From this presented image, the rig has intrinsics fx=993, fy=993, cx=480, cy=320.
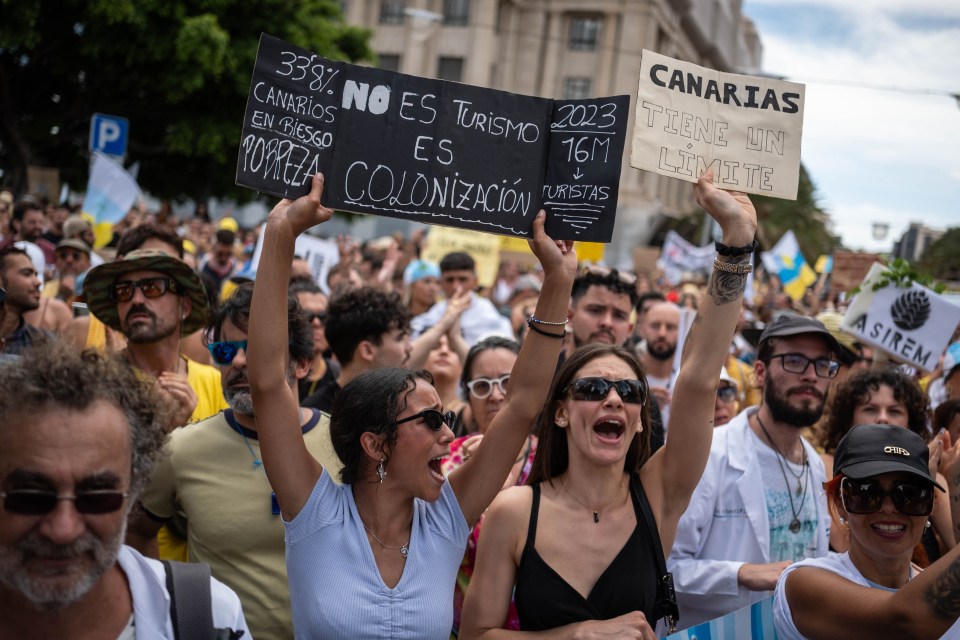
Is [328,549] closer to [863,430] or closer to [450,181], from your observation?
[450,181]

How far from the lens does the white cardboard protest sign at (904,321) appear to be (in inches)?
245

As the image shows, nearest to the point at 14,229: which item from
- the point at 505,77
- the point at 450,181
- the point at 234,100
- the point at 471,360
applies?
the point at 471,360

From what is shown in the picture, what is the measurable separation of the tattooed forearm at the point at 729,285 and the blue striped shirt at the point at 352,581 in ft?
4.13

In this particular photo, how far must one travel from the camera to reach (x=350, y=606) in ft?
9.61

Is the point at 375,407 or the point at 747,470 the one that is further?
the point at 747,470

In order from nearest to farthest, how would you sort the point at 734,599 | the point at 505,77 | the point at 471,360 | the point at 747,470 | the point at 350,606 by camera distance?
the point at 350,606 < the point at 734,599 < the point at 747,470 < the point at 471,360 < the point at 505,77

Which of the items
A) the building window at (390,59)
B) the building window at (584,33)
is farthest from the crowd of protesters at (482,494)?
the building window at (584,33)

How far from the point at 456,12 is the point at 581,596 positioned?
46160 millimetres

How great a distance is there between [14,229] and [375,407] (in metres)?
9.20

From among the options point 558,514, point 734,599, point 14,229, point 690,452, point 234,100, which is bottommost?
point 734,599

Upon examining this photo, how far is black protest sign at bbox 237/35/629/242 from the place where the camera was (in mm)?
3242

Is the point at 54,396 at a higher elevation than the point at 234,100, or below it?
below

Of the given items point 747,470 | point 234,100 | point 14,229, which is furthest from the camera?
A: point 234,100

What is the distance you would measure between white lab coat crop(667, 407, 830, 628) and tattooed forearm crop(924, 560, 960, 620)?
1.25 m
